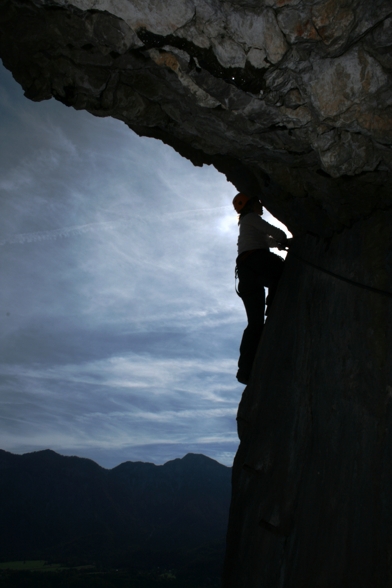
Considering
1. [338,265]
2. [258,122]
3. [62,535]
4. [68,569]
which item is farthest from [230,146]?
[62,535]

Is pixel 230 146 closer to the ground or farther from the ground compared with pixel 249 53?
farther from the ground

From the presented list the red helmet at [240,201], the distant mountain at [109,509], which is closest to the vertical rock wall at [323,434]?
the red helmet at [240,201]

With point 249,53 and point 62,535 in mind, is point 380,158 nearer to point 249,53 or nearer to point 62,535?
point 249,53

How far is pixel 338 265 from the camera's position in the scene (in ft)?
12.5

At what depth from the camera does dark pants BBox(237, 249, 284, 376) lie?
504cm

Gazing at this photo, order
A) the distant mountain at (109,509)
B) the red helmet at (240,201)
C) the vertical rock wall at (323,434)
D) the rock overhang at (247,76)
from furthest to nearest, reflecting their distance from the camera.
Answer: the distant mountain at (109,509), the red helmet at (240,201), the vertical rock wall at (323,434), the rock overhang at (247,76)

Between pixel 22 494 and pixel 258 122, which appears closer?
pixel 258 122

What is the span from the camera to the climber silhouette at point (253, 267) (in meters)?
5.02

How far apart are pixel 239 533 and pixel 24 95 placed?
524cm

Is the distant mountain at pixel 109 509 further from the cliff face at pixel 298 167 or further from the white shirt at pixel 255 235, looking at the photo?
the white shirt at pixel 255 235

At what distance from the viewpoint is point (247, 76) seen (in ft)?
9.41

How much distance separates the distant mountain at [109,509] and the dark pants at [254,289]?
334 feet

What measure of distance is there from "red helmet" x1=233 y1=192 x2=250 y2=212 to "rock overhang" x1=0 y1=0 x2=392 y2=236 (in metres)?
0.99

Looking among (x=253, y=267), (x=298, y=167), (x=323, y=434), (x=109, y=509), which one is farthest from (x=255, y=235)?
(x=109, y=509)
